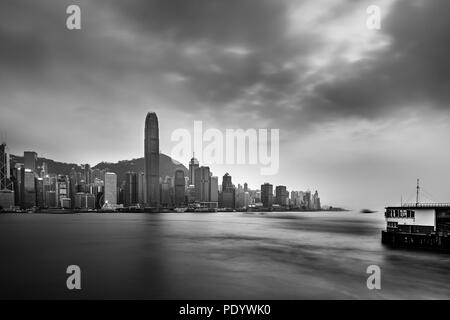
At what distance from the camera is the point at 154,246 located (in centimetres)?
8269

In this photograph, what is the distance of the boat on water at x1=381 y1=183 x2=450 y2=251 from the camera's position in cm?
6269

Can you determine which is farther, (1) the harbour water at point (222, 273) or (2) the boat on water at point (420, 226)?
(2) the boat on water at point (420, 226)

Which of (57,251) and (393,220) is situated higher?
(393,220)

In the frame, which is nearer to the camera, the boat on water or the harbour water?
the harbour water

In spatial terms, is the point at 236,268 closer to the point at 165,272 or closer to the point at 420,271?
the point at 165,272

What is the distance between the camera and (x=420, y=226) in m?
67.1

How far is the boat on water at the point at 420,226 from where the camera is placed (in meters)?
62.7

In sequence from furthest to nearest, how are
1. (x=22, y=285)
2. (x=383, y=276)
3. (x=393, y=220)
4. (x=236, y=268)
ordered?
(x=393, y=220) → (x=236, y=268) → (x=383, y=276) → (x=22, y=285)

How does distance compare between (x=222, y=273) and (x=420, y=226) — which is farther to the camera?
(x=420, y=226)
